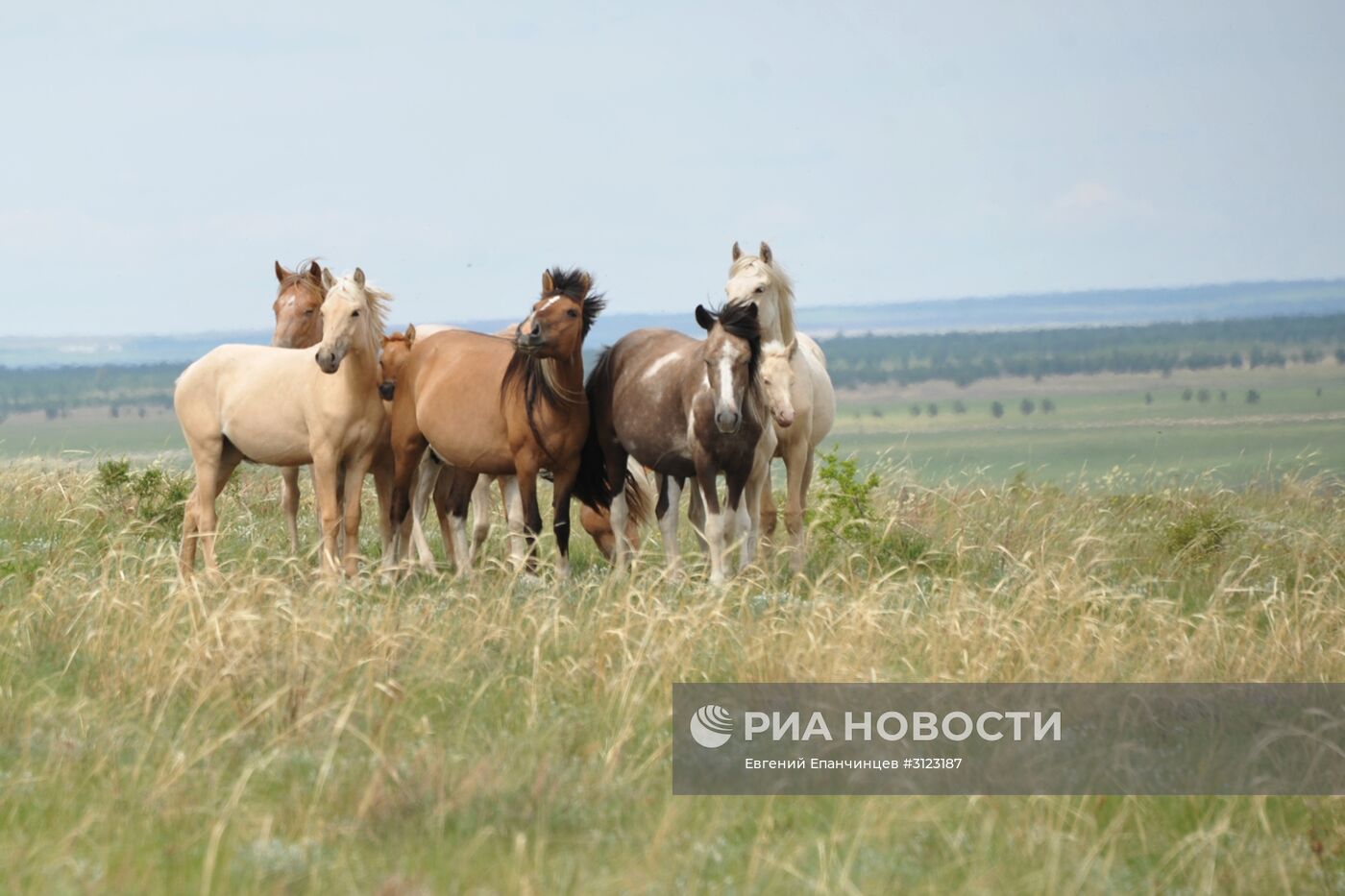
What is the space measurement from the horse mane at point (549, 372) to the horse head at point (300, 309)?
77.5 inches

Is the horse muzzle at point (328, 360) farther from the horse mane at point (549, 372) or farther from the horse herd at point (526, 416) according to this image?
the horse mane at point (549, 372)

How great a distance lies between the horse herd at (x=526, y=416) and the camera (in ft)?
33.3

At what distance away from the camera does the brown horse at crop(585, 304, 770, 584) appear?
977 centimetres

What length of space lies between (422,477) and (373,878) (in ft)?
21.8

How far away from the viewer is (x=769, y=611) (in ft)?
28.2

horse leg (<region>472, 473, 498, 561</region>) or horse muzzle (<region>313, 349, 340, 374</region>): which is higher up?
horse muzzle (<region>313, 349, 340, 374</region>)

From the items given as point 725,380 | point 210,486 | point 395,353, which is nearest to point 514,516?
point 395,353

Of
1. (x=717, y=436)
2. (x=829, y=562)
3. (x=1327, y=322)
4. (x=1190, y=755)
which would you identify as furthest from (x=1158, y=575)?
(x=1327, y=322)

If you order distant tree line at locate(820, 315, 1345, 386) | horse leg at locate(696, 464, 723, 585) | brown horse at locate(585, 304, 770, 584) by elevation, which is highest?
brown horse at locate(585, 304, 770, 584)

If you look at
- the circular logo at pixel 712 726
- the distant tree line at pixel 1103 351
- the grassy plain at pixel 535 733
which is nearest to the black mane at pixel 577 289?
the grassy plain at pixel 535 733

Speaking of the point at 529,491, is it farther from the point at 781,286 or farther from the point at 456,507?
the point at 781,286

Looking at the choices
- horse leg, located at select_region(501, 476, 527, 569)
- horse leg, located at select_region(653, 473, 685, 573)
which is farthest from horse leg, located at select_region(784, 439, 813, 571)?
horse leg, located at select_region(501, 476, 527, 569)

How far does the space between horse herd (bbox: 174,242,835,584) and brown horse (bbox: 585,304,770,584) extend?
0.01m

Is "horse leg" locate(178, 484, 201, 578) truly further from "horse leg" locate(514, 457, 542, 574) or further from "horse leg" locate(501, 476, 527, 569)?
"horse leg" locate(514, 457, 542, 574)
